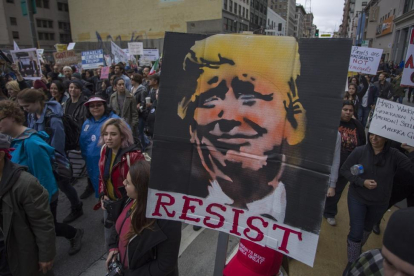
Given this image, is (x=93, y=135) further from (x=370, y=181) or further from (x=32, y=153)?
(x=370, y=181)

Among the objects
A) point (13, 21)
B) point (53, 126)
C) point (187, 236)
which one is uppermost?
point (13, 21)

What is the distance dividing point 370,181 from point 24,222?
124 inches

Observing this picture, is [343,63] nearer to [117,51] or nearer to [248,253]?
[248,253]

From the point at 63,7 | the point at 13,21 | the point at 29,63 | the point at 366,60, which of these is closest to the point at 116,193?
the point at 29,63

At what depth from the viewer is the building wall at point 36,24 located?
1673 inches

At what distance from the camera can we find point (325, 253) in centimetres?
332

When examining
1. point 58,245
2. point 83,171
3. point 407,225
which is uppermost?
point 407,225

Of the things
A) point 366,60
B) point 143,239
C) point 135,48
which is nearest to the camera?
point 143,239

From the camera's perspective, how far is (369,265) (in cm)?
142

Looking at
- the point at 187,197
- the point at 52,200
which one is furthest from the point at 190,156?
the point at 52,200

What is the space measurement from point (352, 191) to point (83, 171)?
3.83 metres

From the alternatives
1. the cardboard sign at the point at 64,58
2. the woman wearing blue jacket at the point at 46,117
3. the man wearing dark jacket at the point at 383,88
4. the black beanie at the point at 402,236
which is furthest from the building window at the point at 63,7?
the black beanie at the point at 402,236

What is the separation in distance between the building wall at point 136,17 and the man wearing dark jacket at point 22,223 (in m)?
42.3

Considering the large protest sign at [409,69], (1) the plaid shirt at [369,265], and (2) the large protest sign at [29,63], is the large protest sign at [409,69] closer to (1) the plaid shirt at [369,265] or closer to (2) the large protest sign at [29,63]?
(1) the plaid shirt at [369,265]
